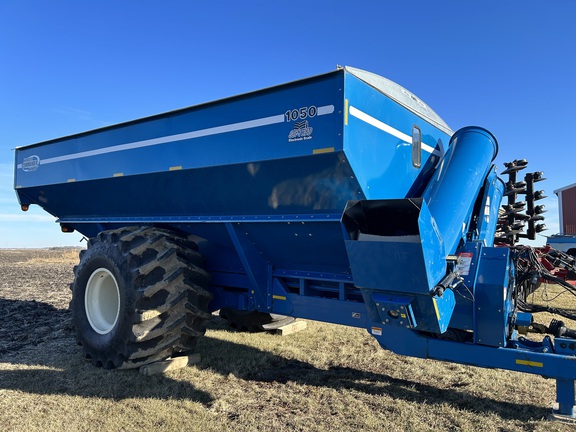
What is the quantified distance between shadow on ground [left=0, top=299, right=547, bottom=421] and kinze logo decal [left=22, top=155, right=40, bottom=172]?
8.09 ft

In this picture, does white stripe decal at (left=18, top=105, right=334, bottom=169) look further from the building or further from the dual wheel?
the building

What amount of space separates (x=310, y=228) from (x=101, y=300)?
117 inches

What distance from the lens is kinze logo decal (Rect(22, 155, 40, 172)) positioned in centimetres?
652

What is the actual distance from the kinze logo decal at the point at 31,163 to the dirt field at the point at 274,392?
2.49m

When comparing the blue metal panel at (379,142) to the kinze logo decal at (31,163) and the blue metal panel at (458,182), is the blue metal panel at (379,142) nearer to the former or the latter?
the blue metal panel at (458,182)

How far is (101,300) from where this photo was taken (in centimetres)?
539

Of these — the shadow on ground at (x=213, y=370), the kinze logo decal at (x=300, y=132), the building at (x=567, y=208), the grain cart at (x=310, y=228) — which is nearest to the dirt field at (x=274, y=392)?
the shadow on ground at (x=213, y=370)

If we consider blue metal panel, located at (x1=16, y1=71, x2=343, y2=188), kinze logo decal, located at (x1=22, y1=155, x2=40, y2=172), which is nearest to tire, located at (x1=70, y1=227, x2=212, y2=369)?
blue metal panel, located at (x1=16, y1=71, x2=343, y2=188)

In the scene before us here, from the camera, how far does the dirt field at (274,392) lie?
3.42m

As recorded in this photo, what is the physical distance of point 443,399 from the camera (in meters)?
3.80

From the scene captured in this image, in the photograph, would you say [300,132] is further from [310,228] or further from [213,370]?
[213,370]

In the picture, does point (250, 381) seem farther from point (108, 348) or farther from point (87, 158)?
point (87, 158)

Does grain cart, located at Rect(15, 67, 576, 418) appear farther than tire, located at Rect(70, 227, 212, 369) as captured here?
No

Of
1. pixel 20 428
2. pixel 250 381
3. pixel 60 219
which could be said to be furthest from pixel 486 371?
pixel 60 219
